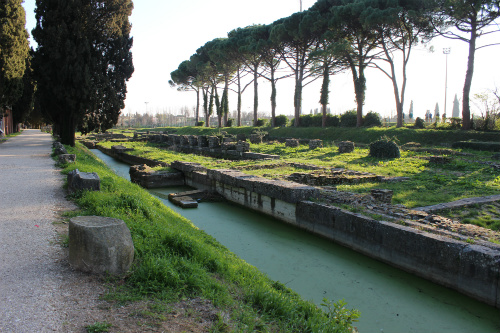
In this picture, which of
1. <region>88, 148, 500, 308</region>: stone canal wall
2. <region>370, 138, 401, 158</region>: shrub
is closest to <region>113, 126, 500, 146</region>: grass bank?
<region>370, 138, 401, 158</region>: shrub

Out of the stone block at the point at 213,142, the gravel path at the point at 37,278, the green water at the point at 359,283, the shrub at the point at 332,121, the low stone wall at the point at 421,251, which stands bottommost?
the green water at the point at 359,283

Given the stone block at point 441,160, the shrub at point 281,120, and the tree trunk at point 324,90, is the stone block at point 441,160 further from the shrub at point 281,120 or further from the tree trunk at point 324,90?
the shrub at point 281,120

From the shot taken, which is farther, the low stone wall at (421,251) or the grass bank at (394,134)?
the grass bank at (394,134)

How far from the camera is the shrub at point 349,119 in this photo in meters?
29.9

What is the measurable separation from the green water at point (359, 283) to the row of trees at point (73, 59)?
42.1 feet

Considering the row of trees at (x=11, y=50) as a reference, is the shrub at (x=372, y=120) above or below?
below

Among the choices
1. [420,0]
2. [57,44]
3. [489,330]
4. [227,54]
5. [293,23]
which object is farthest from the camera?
[227,54]

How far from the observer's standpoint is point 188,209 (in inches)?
367

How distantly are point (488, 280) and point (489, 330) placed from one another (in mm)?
→ 594

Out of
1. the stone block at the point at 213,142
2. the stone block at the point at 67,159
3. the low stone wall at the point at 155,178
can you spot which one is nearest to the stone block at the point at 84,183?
the stone block at the point at 67,159

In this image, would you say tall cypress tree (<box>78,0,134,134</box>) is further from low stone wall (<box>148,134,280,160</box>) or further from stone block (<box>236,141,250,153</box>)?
stone block (<box>236,141,250,153</box>)

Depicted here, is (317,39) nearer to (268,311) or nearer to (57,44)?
(57,44)

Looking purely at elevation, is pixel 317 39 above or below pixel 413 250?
above

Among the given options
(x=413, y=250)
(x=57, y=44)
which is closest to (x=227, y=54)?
(x=57, y=44)
